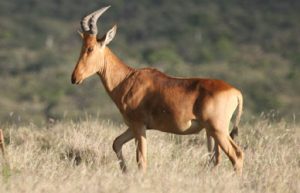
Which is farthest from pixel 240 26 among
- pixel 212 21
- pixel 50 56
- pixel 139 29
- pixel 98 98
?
pixel 98 98

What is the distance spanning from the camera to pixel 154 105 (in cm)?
1318

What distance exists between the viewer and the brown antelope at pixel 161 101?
42.1ft

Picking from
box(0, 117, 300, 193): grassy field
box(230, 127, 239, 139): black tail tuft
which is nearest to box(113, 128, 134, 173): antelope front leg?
box(0, 117, 300, 193): grassy field

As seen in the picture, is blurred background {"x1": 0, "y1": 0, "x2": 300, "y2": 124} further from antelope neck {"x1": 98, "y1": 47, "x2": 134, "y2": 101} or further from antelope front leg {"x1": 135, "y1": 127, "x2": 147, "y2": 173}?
antelope front leg {"x1": 135, "y1": 127, "x2": 147, "y2": 173}

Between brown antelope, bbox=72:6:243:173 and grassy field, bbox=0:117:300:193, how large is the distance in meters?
0.41

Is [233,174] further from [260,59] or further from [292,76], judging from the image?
[260,59]

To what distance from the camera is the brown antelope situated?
12836 mm

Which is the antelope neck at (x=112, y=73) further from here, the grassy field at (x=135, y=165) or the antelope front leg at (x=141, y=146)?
the grassy field at (x=135, y=165)

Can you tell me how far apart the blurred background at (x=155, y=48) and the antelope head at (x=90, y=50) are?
20.8 meters

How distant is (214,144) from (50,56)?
135ft

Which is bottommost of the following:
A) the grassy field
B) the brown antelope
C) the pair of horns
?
the grassy field

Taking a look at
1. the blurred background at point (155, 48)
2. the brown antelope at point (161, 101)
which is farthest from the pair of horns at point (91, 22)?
the blurred background at point (155, 48)

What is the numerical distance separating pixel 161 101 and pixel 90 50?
4.34 ft

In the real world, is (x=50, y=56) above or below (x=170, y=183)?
below
